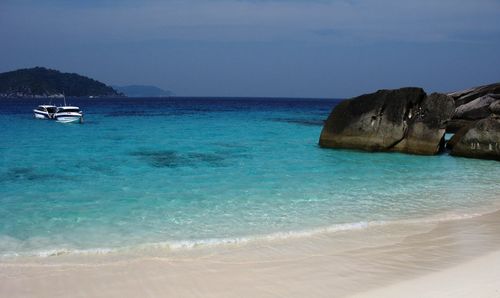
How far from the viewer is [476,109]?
25.1m

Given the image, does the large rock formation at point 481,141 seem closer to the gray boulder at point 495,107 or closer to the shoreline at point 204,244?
the gray boulder at point 495,107

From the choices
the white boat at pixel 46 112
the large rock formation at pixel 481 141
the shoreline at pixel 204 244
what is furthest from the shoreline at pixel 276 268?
the white boat at pixel 46 112

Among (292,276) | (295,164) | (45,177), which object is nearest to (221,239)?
(292,276)

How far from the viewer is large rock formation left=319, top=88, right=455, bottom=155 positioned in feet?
63.6

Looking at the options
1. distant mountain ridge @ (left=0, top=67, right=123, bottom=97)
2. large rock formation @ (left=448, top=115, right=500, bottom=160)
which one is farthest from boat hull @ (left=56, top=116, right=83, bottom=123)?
distant mountain ridge @ (left=0, top=67, right=123, bottom=97)

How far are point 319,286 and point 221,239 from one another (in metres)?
2.41

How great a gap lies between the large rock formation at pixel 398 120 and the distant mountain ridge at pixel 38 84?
515 ft

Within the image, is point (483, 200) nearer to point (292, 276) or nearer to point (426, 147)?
point (292, 276)

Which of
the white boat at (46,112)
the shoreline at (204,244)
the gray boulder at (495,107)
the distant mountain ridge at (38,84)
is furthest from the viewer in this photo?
the distant mountain ridge at (38,84)

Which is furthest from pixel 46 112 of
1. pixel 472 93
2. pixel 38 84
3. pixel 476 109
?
pixel 38 84

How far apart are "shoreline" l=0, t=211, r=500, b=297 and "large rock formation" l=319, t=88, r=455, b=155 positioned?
38.4ft

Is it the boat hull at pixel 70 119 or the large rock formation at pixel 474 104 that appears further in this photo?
the boat hull at pixel 70 119

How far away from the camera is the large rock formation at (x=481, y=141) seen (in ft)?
58.7

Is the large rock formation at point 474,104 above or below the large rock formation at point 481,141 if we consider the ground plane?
above
